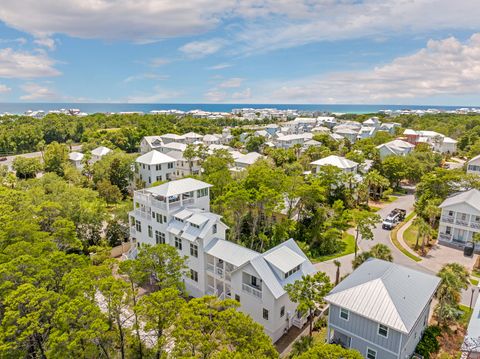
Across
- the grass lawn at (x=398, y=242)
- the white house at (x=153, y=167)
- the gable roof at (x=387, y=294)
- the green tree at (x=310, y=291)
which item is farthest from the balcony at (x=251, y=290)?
the white house at (x=153, y=167)

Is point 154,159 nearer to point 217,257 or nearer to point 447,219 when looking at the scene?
point 217,257

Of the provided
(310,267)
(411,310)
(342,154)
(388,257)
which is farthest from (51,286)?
(342,154)

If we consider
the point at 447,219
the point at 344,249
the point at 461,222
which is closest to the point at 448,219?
the point at 447,219

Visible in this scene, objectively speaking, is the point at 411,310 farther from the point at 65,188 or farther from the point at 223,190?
the point at 65,188

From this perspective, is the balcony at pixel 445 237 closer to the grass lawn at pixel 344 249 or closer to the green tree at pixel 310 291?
the grass lawn at pixel 344 249

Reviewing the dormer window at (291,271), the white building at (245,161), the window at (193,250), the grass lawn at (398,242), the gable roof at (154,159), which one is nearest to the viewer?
the dormer window at (291,271)

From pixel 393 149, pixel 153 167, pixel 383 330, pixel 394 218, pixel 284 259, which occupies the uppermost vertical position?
pixel 393 149

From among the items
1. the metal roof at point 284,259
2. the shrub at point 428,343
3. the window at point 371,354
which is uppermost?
the metal roof at point 284,259

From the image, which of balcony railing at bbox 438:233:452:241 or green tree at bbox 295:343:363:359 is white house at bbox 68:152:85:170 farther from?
green tree at bbox 295:343:363:359
